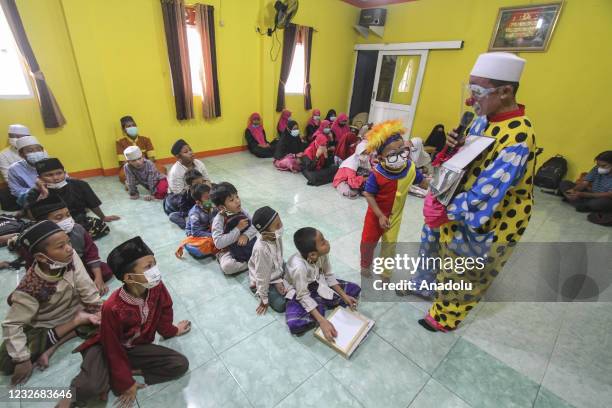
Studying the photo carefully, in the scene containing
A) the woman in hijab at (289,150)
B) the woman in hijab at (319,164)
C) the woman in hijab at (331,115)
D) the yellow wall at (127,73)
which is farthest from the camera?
the woman in hijab at (331,115)

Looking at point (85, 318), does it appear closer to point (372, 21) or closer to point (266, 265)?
point (266, 265)

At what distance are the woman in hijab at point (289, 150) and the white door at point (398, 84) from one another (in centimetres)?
243

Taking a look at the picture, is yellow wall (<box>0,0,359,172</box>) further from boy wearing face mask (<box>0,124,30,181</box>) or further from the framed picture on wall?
the framed picture on wall

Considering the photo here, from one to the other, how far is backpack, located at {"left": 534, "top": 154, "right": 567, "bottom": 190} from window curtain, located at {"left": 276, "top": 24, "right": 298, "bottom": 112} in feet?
15.8

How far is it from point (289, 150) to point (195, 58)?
217 centimetres

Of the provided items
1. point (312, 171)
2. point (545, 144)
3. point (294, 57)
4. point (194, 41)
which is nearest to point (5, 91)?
point (194, 41)

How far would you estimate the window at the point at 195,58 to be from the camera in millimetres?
4215

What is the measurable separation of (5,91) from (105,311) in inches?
148

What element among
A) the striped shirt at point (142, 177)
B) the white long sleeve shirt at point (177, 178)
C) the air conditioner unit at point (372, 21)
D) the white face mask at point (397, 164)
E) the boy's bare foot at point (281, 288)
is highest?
the air conditioner unit at point (372, 21)

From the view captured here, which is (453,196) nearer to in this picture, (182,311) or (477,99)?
(477,99)

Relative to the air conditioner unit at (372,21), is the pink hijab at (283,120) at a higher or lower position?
lower

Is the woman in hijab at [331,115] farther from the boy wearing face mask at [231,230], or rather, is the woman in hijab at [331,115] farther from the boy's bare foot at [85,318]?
the boy's bare foot at [85,318]

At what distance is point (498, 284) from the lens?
2.28 meters

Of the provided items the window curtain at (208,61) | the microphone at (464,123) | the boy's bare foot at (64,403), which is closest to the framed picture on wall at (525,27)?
the microphone at (464,123)
